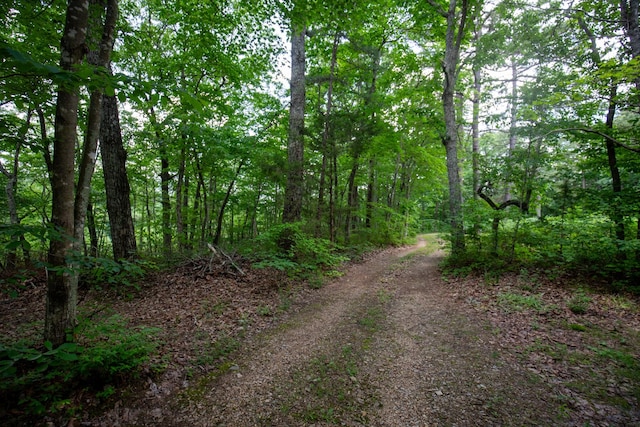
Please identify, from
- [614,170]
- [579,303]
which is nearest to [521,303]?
[579,303]

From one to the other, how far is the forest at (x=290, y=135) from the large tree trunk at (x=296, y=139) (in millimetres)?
58

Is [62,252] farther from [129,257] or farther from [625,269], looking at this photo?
[625,269]

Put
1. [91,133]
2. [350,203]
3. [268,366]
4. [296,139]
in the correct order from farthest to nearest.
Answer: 1. [350,203]
2. [296,139]
3. [268,366]
4. [91,133]

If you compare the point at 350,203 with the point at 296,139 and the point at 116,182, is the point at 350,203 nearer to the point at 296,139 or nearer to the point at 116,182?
the point at 296,139

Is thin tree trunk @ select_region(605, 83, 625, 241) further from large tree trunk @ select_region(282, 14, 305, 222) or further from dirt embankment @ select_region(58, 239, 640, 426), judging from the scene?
large tree trunk @ select_region(282, 14, 305, 222)

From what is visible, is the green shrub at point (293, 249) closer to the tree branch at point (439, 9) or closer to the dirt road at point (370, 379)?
the dirt road at point (370, 379)

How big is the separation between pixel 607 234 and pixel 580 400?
6.25 m

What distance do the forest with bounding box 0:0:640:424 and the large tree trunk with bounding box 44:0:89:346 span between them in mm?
17

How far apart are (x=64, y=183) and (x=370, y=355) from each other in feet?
15.4

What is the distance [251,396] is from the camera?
10.3 feet

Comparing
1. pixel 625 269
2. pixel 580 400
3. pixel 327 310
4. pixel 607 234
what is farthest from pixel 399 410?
pixel 607 234

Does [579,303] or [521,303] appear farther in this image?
[521,303]

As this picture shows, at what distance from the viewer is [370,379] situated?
3.44 m

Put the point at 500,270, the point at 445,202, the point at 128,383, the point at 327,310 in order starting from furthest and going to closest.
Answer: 1. the point at 445,202
2. the point at 500,270
3. the point at 327,310
4. the point at 128,383
